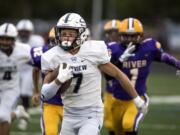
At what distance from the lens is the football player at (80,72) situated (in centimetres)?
791

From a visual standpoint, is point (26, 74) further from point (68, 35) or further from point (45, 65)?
point (68, 35)

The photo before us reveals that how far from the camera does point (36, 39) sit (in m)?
14.7

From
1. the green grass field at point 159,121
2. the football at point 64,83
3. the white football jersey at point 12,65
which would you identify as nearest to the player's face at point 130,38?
the white football jersey at point 12,65

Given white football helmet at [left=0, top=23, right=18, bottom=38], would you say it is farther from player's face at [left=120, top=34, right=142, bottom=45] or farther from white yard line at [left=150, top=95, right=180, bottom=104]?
white yard line at [left=150, top=95, right=180, bottom=104]

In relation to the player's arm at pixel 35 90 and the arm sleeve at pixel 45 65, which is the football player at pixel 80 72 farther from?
the player's arm at pixel 35 90

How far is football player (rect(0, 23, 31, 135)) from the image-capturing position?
10.5 metres

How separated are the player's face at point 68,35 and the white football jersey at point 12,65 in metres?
2.76

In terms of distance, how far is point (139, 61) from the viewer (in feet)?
32.9

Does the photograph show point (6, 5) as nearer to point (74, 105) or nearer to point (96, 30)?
point (96, 30)

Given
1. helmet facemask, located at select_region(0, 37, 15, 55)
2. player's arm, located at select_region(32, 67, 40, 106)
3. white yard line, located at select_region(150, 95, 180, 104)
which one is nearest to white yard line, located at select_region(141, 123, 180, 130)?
helmet facemask, located at select_region(0, 37, 15, 55)

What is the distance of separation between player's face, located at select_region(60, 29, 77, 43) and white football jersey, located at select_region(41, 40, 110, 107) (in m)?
0.16

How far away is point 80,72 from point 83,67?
0.06 m

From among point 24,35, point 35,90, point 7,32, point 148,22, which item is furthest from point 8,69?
point 148,22

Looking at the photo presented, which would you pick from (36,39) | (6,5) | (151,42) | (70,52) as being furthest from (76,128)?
(6,5)
